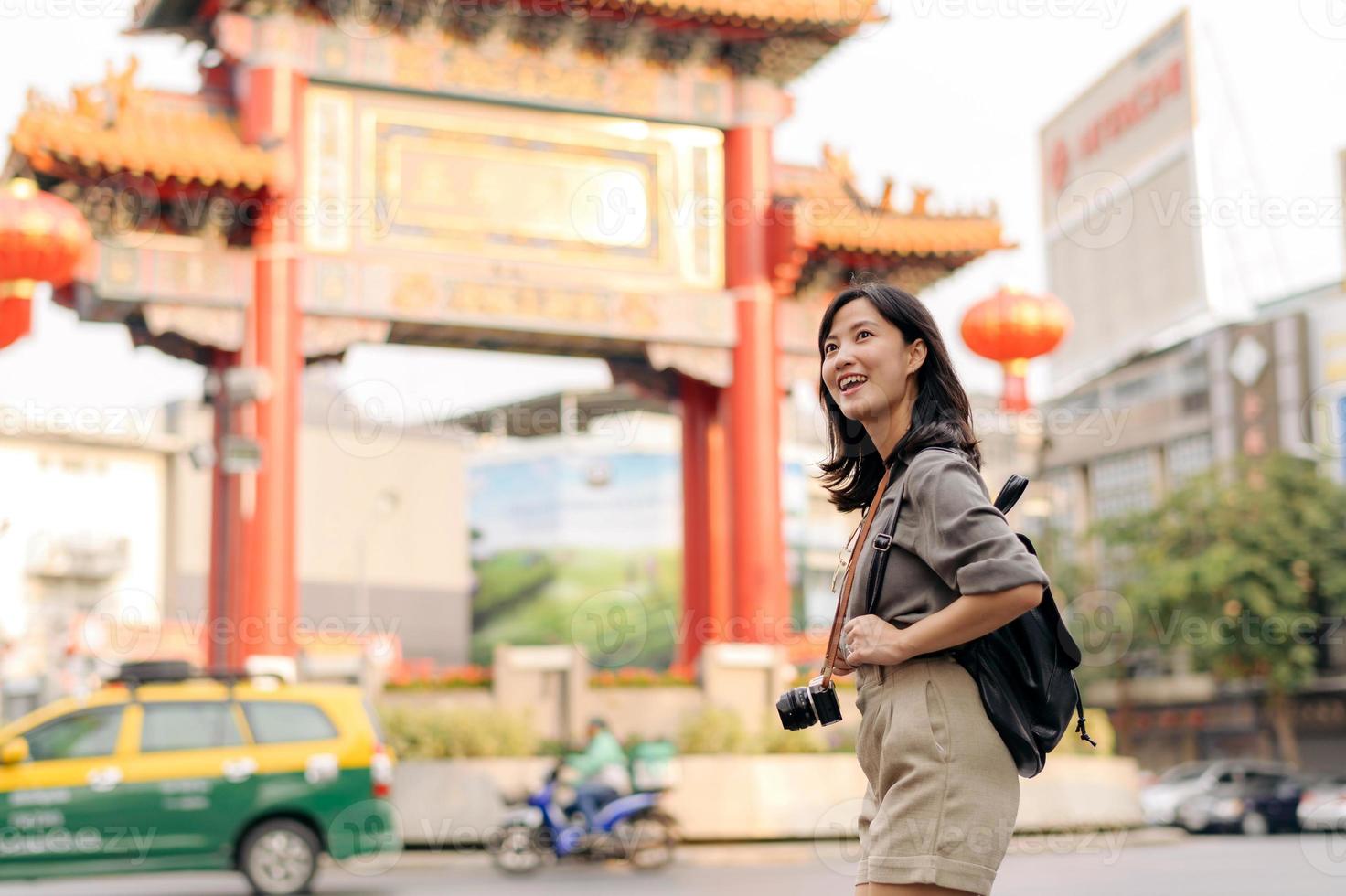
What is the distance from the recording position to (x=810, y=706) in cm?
313

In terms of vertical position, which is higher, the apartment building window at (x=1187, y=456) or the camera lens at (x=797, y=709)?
the apartment building window at (x=1187, y=456)

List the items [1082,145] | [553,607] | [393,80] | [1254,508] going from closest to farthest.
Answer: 1. [393,80]
2. [1254,508]
3. [1082,145]
4. [553,607]

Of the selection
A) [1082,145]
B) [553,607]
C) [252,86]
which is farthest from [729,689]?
[553,607]

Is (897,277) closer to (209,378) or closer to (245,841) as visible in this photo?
(209,378)

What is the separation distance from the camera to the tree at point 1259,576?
117ft

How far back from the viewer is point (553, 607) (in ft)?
218

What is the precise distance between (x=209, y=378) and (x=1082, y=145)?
39.4 metres

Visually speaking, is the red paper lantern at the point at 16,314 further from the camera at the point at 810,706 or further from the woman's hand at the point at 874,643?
the woman's hand at the point at 874,643

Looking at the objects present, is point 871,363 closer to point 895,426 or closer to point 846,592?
point 895,426

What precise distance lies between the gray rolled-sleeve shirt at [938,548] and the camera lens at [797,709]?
22 centimetres

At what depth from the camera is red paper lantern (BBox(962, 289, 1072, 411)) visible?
51.8 ft

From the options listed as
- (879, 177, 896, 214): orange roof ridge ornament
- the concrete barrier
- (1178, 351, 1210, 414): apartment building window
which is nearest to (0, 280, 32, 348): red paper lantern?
the concrete barrier

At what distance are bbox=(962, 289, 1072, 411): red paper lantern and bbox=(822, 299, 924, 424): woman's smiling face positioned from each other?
13.0 metres

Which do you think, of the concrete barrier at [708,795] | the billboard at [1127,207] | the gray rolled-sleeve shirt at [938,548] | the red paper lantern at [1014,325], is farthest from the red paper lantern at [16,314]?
the billboard at [1127,207]
